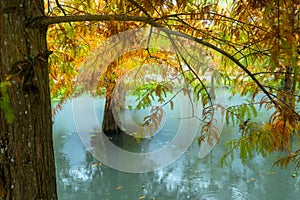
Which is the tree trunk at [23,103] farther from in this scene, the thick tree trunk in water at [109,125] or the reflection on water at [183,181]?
the thick tree trunk in water at [109,125]

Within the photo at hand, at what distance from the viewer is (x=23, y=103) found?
0.81 meters

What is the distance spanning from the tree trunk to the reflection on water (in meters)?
2.14

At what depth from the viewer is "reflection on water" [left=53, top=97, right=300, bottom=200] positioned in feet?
9.44

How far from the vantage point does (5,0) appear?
31.1 inches

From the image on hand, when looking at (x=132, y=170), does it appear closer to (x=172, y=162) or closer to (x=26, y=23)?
(x=172, y=162)

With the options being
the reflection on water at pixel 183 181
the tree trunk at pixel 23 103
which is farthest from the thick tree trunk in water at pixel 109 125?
the tree trunk at pixel 23 103

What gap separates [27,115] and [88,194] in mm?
2327

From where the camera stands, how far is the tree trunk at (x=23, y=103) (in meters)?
0.79

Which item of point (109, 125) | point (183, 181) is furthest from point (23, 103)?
point (109, 125)

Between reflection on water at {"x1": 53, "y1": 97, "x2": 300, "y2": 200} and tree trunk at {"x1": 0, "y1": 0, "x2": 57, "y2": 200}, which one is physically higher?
tree trunk at {"x1": 0, "y1": 0, "x2": 57, "y2": 200}

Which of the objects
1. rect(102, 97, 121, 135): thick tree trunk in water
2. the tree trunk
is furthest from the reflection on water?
the tree trunk

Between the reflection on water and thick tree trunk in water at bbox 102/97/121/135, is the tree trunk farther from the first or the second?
thick tree trunk in water at bbox 102/97/121/135

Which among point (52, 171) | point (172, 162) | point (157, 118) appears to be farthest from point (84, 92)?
point (52, 171)

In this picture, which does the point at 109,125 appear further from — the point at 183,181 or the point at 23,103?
the point at 23,103
